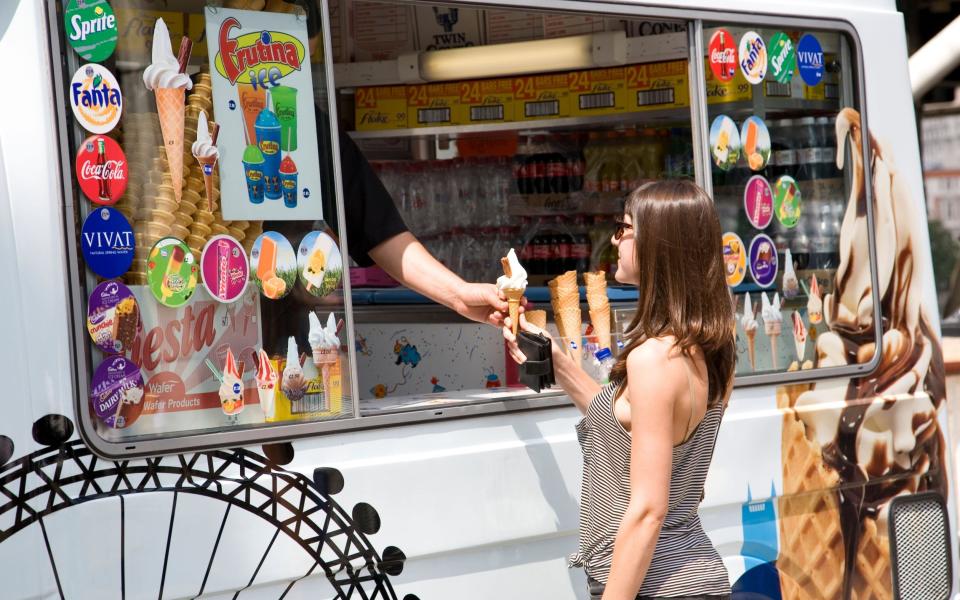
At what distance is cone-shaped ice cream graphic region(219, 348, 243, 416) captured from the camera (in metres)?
2.46

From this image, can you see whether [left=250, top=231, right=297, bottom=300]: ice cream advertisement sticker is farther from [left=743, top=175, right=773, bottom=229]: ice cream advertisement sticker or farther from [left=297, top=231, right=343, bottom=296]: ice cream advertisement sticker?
[left=743, top=175, right=773, bottom=229]: ice cream advertisement sticker

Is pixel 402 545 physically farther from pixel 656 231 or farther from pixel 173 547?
pixel 656 231

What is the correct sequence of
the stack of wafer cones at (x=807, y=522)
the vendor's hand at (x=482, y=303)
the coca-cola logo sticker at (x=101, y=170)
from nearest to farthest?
1. the coca-cola logo sticker at (x=101, y=170)
2. the vendor's hand at (x=482, y=303)
3. the stack of wafer cones at (x=807, y=522)

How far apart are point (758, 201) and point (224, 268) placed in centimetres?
169

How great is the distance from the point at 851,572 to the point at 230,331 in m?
1.98

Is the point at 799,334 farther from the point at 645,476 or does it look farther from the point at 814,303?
the point at 645,476

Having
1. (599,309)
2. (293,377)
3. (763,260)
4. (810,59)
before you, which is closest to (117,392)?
(293,377)

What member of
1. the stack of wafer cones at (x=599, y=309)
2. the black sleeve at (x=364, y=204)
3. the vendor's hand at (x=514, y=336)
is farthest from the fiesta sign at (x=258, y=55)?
the stack of wafer cones at (x=599, y=309)

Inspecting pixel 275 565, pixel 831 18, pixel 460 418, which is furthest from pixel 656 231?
pixel 831 18

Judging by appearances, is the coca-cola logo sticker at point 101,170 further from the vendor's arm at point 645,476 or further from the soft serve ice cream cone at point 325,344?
the vendor's arm at point 645,476

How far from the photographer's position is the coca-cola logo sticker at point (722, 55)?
3.26m

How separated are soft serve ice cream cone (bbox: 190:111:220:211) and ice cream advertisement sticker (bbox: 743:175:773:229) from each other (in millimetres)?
1623

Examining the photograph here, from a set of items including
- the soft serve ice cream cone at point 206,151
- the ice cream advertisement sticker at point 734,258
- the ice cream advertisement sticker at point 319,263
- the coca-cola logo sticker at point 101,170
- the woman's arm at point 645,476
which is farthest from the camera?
the ice cream advertisement sticker at point 734,258

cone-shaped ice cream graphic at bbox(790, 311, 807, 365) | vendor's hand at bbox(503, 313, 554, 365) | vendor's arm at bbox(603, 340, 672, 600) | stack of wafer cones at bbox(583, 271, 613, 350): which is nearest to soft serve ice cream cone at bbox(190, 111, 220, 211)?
vendor's hand at bbox(503, 313, 554, 365)
